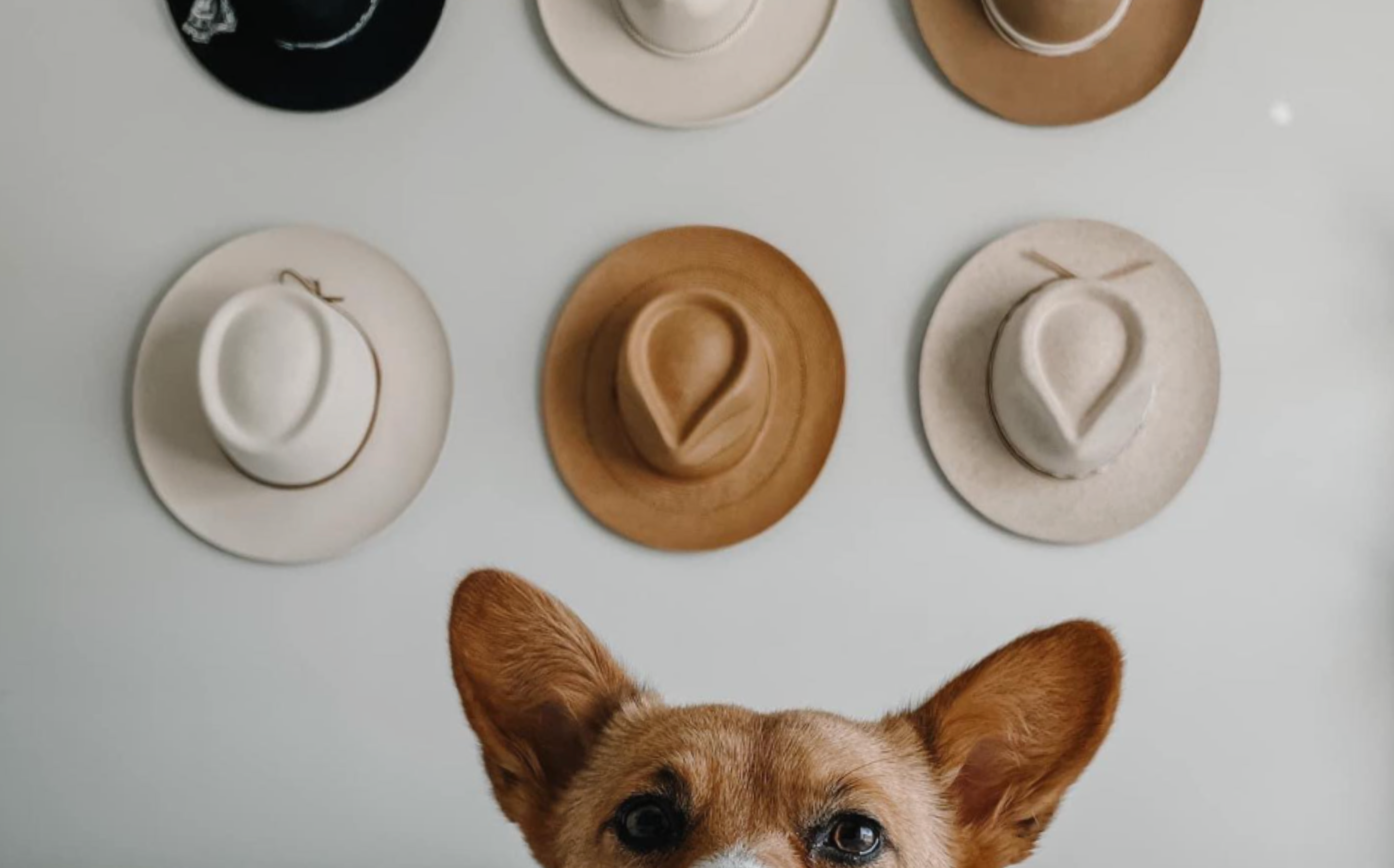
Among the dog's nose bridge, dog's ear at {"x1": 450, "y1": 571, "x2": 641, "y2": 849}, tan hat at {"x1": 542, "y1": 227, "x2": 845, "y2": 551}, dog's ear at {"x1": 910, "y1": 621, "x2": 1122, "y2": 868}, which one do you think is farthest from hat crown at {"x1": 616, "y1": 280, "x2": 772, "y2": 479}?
the dog's nose bridge

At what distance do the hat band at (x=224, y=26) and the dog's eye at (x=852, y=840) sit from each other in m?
1.28

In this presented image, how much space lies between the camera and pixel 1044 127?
167cm

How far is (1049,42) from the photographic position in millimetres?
1641

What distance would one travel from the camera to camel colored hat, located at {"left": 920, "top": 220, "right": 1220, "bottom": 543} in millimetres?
1534

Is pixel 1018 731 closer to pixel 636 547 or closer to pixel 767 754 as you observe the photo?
pixel 767 754

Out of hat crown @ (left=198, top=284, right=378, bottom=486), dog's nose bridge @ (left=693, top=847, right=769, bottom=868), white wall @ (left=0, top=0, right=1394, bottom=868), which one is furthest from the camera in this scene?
white wall @ (left=0, top=0, right=1394, bottom=868)

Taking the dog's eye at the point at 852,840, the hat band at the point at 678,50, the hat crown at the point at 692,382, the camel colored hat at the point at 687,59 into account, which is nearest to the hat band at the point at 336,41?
Answer: the camel colored hat at the point at 687,59

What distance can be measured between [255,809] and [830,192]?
1211 millimetres

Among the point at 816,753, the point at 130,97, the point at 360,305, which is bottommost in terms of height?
the point at 816,753

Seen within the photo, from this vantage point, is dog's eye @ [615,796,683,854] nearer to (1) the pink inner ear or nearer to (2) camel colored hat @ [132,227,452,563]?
(1) the pink inner ear

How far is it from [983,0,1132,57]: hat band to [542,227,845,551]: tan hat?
1.53 ft

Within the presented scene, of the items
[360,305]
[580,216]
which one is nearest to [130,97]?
[360,305]

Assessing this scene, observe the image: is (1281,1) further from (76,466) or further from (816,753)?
(76,466)

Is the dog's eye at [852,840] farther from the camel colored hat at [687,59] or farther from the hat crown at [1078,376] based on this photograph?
the camel colored hat at [687,59]
